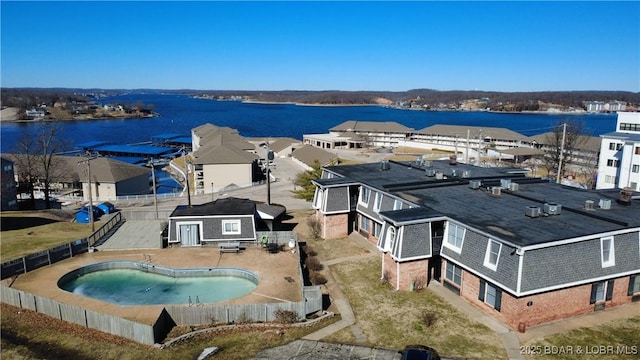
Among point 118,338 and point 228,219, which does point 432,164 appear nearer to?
point 228,219

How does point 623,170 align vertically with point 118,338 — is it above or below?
above

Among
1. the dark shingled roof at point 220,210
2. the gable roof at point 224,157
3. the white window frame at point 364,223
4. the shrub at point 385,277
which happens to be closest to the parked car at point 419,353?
the shrub at point 385,277

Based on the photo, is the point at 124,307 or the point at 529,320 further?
the point at 124,307

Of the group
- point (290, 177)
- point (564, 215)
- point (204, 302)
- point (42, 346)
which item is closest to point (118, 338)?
point (42, 346)

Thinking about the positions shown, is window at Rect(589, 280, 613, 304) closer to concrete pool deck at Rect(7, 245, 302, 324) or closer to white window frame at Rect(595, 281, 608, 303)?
white window frame at Rect(595, 281, 608, 303)

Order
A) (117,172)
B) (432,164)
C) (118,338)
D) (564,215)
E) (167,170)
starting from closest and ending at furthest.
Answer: (118,338), (564,215), (432,164), (117,172), (167,170)

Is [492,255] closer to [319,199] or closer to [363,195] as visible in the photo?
[363,195]

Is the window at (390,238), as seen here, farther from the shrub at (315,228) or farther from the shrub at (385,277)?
the shrub at (315,228)
